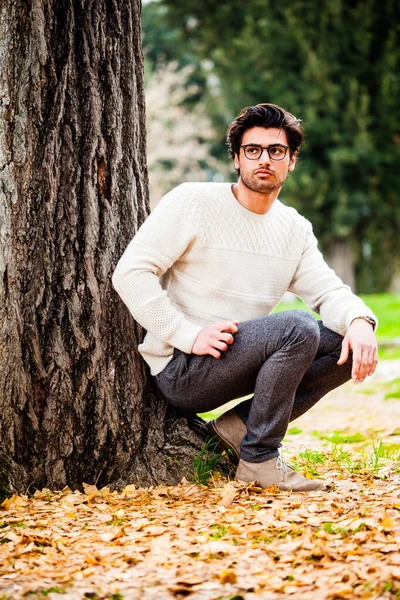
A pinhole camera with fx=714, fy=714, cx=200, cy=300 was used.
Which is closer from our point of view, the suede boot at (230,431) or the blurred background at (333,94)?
the suede boot at (230,431)

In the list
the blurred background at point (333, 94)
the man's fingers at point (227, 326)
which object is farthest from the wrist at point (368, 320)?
the blurred background at point (333, 94)

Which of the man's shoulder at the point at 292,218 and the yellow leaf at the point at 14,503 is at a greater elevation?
the man's shoulder at the point at 292,218

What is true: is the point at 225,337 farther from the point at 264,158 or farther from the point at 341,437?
the point at 341,437

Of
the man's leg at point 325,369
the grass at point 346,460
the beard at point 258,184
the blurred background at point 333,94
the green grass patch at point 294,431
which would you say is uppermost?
the blurred background at point 333,94

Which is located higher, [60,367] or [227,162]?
[227,162]

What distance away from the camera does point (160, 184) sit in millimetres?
24188

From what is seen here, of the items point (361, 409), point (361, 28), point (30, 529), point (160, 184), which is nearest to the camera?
point (30, 529)

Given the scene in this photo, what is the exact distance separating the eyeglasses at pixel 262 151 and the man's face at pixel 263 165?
0.01m

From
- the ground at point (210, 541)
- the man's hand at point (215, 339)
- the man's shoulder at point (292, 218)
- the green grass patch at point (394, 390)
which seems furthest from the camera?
the green grass patch at point (394, 390)

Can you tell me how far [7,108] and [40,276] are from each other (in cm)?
75

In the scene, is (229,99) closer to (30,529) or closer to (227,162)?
(227,162)

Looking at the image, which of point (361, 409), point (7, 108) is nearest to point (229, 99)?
point (361, 409)

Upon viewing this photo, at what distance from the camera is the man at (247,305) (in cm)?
314

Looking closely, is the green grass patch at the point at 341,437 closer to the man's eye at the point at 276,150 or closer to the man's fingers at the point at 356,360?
the man's fingers at the point at 356,360
